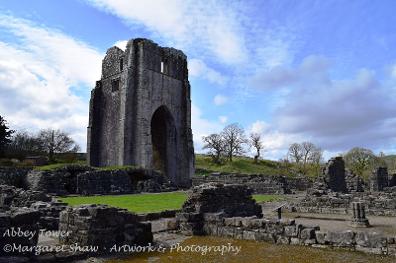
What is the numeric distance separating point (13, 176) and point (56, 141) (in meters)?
40.3

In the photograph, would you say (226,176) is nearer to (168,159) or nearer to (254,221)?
(168,159)

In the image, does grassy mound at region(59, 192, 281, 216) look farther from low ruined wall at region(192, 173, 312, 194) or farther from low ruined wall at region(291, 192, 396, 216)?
low ruined wall at region(192, 173, 312, 194)

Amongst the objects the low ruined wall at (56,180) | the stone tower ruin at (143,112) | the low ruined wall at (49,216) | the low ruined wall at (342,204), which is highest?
the stone tower ruin at (143,112)

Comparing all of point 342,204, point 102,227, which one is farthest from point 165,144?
point 102,227

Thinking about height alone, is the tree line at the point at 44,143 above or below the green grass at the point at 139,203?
above

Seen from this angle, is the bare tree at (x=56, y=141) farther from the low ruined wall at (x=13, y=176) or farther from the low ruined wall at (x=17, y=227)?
the low ruined wall at (x=17, y=227)

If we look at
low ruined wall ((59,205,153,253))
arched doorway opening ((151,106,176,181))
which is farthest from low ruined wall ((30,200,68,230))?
arched doorway opening ((151,106,176,181))

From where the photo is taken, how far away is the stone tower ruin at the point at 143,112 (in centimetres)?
3984

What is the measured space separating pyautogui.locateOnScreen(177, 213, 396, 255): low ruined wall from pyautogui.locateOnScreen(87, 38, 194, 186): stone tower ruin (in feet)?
91.5

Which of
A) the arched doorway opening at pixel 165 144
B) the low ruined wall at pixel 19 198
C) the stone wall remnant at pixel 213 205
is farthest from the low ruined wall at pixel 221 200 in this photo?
the arched doorway opening at pixel 165 144

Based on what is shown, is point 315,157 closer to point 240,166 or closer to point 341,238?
point 240,166

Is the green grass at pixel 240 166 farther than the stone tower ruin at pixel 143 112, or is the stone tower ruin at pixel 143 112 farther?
the green grass at pixel 240 166

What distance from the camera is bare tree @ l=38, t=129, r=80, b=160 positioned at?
64562 mm

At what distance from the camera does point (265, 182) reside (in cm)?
3566
